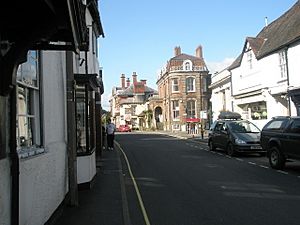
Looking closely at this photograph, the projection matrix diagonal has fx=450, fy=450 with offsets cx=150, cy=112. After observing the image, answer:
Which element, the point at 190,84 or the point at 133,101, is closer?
the point at 190,84

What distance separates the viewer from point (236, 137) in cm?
2014

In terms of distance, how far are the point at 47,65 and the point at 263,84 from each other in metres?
25.4

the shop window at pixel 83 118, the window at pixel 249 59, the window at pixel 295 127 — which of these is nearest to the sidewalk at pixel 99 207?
the shop window at pixel 83 118

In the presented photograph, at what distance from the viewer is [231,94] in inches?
1553

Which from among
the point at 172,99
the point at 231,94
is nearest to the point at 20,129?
the point at 231,94

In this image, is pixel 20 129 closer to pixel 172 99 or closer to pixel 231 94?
pixel 231 94

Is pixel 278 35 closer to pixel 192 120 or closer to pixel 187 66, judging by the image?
pixel 192 120

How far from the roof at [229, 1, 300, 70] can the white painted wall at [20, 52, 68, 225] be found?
779 inches

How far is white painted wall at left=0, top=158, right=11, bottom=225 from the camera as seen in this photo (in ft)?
15.6

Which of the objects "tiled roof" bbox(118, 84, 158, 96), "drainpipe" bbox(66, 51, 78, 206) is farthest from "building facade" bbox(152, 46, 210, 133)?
"drainpipe" bbox(66, 51, 78, 206)

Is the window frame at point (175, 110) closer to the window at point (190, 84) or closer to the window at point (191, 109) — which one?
the window at point (191, 109)

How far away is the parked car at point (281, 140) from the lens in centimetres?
1357

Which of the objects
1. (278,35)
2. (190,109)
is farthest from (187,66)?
(278,35)

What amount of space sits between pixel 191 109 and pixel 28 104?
61.3 meters
